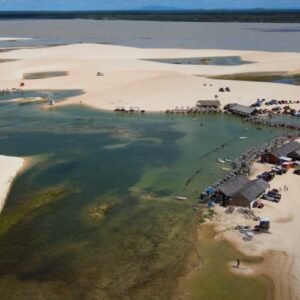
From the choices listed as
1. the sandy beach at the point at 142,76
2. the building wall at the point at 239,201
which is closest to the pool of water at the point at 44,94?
the sandy beach at the point at 142,76

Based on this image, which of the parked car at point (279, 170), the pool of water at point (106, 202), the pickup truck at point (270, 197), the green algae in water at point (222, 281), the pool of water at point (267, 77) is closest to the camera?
the green algae in water at point (222, 281)

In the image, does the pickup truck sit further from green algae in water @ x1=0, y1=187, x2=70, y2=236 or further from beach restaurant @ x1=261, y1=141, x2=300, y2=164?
green algae in water @ x1=0, y1=187, x2=70, y2=236

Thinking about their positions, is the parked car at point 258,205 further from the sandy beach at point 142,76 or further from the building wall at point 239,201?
the sandy beach at point 142,76

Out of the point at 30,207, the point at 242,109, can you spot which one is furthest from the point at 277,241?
the point at 242,109

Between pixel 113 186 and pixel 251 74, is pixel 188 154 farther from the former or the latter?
pixel 251 74

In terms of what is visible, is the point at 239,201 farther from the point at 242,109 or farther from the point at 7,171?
the point at 242,109

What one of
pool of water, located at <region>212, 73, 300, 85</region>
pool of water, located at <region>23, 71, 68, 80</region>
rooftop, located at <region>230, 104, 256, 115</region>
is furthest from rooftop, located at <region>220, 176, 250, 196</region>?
pool of water, located at <region>23, 71, 68, 80</region>
